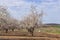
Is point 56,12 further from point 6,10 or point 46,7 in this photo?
point 6,10

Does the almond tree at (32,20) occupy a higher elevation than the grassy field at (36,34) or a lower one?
higher

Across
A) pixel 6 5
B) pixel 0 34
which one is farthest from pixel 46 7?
pixel 0 34

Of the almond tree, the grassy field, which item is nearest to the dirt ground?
the grassy field

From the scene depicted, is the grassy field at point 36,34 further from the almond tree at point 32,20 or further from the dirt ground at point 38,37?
the almond tree at point 32,20

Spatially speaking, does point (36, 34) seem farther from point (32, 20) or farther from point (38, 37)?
point (32, 20)

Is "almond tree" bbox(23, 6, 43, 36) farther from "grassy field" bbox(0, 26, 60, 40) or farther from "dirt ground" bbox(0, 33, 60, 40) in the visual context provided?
"dirt ground" bbox(0, 33, 60, 40)

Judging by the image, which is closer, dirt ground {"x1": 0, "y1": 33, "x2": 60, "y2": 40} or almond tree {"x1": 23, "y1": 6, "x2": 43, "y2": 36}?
dirt ground {"x1": 0, "y1": 33, "x2": 60, "y2": 40}

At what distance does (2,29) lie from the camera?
13.5 m

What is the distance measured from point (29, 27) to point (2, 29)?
76.2 inches

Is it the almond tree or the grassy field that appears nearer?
the grassy field

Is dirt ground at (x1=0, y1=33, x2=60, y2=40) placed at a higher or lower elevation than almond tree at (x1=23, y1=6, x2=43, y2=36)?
lower

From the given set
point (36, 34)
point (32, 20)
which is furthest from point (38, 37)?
point (32, 20)

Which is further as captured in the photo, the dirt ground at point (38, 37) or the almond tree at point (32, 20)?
the almond tree at point (32, 20)

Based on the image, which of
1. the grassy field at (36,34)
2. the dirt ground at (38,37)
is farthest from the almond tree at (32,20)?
the dirt ground at (38,37)
